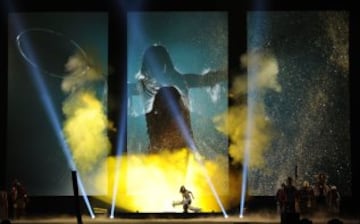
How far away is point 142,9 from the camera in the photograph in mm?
17203

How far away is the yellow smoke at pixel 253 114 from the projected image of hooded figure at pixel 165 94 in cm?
69

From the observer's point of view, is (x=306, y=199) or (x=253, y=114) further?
(x=253, y=114)

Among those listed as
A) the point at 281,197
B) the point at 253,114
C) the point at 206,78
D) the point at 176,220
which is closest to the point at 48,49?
the point at 206,78

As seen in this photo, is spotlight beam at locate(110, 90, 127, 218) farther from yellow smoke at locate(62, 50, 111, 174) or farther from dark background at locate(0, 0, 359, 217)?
yellow smoke at locate(62, 50, 111, 174)

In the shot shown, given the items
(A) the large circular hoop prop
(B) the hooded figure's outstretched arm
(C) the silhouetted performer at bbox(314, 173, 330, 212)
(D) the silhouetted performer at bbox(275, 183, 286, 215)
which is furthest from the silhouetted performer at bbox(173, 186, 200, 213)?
(A) the large circular hoop prop

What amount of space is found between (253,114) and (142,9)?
13.4ft

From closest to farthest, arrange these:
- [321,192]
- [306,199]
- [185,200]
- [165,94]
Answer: [306,199] → [185,200] → [321,192] → [165,94]

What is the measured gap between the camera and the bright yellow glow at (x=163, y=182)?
54.6 feet

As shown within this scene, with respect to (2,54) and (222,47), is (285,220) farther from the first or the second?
(2,54)

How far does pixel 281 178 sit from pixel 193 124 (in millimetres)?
2675

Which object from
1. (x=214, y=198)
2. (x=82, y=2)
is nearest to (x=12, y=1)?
(x=82, y=2)

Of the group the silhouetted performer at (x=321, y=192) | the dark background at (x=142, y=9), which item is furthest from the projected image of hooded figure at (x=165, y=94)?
the silhouetted performer at (x=321, y=192)

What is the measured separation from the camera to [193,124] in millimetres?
16875

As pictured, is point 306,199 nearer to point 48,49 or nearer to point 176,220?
point 176,220
